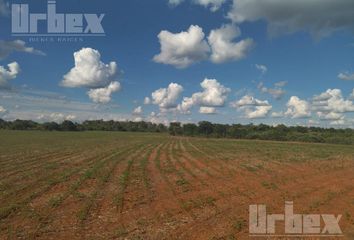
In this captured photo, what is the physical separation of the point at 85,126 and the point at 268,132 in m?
103

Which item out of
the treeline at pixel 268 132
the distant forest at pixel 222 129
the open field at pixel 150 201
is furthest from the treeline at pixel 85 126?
the open field at pixel 150 201

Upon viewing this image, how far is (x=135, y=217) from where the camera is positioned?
9.89 metres

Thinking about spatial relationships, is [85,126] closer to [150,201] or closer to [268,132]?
[268,132]

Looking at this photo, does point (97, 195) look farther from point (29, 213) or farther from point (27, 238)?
point (27, 238)

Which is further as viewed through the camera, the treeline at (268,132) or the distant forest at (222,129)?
the distant forest at (222,129)

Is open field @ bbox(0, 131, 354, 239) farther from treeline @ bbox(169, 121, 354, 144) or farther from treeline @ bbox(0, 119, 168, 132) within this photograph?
treeline @ bbox(0, 119, 168, 132)

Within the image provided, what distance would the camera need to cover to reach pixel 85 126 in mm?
171125

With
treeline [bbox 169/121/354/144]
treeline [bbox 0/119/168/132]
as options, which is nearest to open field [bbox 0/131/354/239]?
treeline [bbox 169/121/354/144]

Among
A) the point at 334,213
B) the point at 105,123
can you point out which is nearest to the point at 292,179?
the point at 334,213

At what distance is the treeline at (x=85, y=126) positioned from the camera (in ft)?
523

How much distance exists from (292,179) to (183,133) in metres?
119

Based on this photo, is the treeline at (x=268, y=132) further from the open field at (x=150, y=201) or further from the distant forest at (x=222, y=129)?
the open field at (x=150, y=201)

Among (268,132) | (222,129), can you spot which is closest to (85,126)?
(222,129)

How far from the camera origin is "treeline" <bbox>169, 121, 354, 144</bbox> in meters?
88.9
